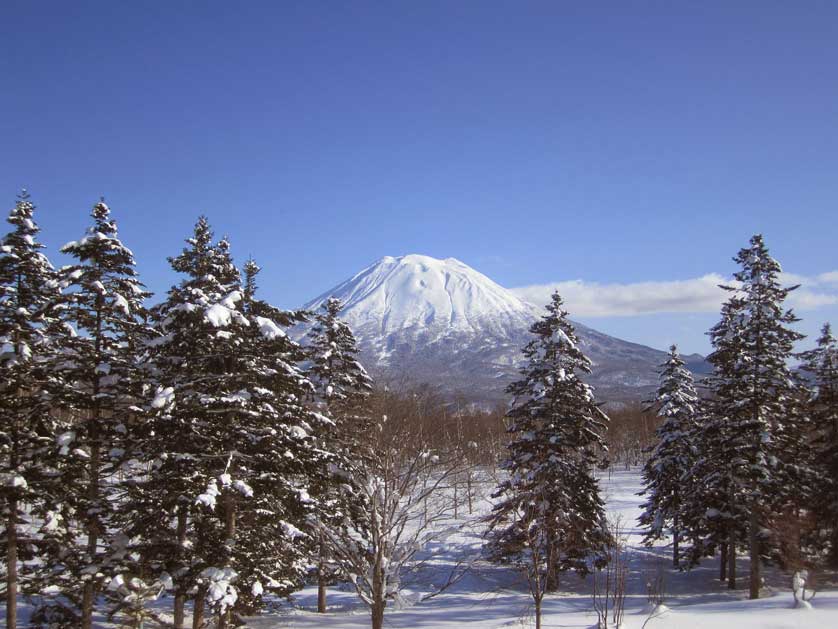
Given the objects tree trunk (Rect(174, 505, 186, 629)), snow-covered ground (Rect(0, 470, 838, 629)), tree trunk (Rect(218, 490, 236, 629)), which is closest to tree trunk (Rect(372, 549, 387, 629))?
snow-covered ground (Rect(0, 470, 838, 629))

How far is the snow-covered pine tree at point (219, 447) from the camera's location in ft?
45.2

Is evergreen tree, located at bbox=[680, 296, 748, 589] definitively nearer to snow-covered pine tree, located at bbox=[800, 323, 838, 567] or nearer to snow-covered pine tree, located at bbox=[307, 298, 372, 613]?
snow-covered pine tree, located at bbox=[800, 323, 838, 567]

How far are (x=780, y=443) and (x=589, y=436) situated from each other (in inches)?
335

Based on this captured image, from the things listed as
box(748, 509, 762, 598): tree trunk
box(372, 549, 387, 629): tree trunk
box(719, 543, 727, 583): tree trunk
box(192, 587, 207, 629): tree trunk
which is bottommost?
box(719, 543, 727, 583): tree trunk

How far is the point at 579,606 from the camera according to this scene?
24453mm

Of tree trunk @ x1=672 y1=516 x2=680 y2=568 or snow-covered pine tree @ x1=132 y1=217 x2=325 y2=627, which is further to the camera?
tree trunk @ x1=672 y1=516 x2=680 y2=568

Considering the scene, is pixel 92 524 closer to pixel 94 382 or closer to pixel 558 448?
pixel 94 382

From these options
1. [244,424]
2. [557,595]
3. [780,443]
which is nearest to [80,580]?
[244,424]

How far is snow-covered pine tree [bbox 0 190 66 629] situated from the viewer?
49.5 ft

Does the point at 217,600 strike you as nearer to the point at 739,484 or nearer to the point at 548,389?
the point at 548,389

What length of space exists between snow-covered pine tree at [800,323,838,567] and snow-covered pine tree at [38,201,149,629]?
2756cm

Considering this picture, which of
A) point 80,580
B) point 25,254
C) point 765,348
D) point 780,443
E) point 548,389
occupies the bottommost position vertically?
point 80,580

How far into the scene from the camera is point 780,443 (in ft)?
85.1

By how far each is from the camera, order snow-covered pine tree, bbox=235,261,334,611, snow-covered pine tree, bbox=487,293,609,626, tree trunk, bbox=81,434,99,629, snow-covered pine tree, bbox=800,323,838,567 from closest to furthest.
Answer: snow-covered pine tree, bbox=235,261,334,611
tree trunk, bbox=81,434,99,629
snow-covered pine tree, bbox=487,293,609,626
snow-covered pine tree, bbox=800,323,838,567
